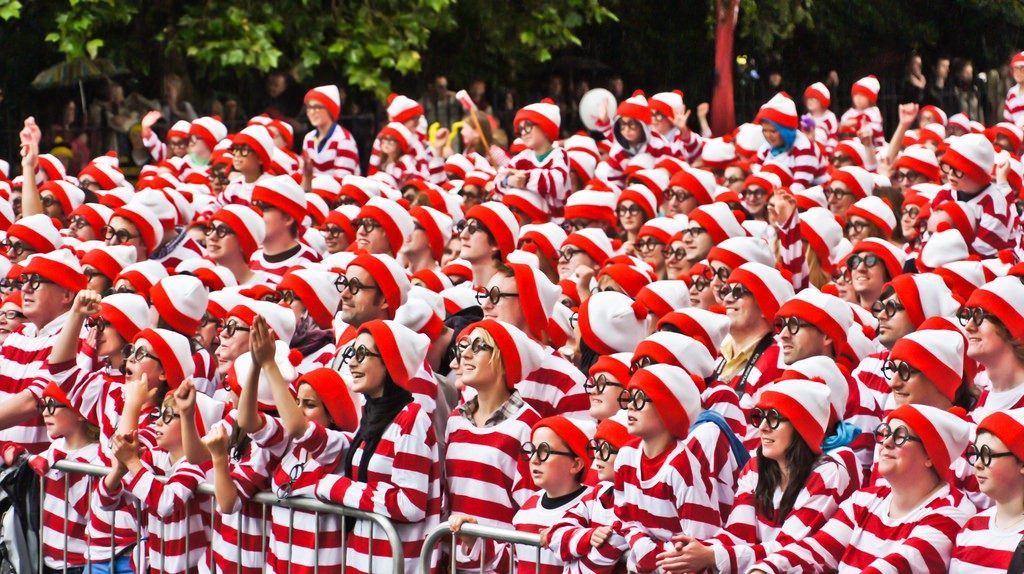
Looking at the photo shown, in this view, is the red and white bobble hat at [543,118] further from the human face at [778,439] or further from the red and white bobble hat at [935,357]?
the human face at [778,439]

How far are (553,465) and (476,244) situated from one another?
3.32 meters

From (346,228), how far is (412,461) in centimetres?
438

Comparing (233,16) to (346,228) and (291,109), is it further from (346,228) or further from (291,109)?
(346,228)

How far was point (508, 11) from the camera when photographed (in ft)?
71.2

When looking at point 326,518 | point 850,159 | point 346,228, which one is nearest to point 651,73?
point 850,159

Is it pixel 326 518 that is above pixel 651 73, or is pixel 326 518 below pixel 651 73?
above

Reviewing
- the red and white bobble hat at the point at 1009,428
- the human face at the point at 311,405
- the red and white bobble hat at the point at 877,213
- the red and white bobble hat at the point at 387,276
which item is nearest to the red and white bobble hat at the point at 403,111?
the red and white bobble hat at the point at 877,213

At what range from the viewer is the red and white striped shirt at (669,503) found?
19.9ft

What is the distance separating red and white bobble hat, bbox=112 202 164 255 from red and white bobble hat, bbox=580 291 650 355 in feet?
11.5

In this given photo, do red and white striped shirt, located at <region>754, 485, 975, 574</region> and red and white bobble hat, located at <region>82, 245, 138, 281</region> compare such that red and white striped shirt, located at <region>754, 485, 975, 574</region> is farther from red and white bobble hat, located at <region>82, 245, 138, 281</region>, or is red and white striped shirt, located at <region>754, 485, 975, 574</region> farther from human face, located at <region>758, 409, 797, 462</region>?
red and white bobble hat, located at <region>82, 245, 138, 281</region>

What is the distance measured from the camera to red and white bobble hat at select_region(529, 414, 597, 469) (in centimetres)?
645

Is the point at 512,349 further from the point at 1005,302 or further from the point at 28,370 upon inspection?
the point at 28,370

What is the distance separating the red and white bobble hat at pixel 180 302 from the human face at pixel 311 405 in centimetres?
150

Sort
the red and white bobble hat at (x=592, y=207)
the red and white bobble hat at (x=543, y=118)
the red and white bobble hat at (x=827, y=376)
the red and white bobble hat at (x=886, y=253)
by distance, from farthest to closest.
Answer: the red and white bobble hat at (x=543, y=118) < the red and white bobble hat at (x=592, y=207) < the red and white bobble hat at (x=886, y=253) < the red and white bobble hat at (x=827, y=376)
